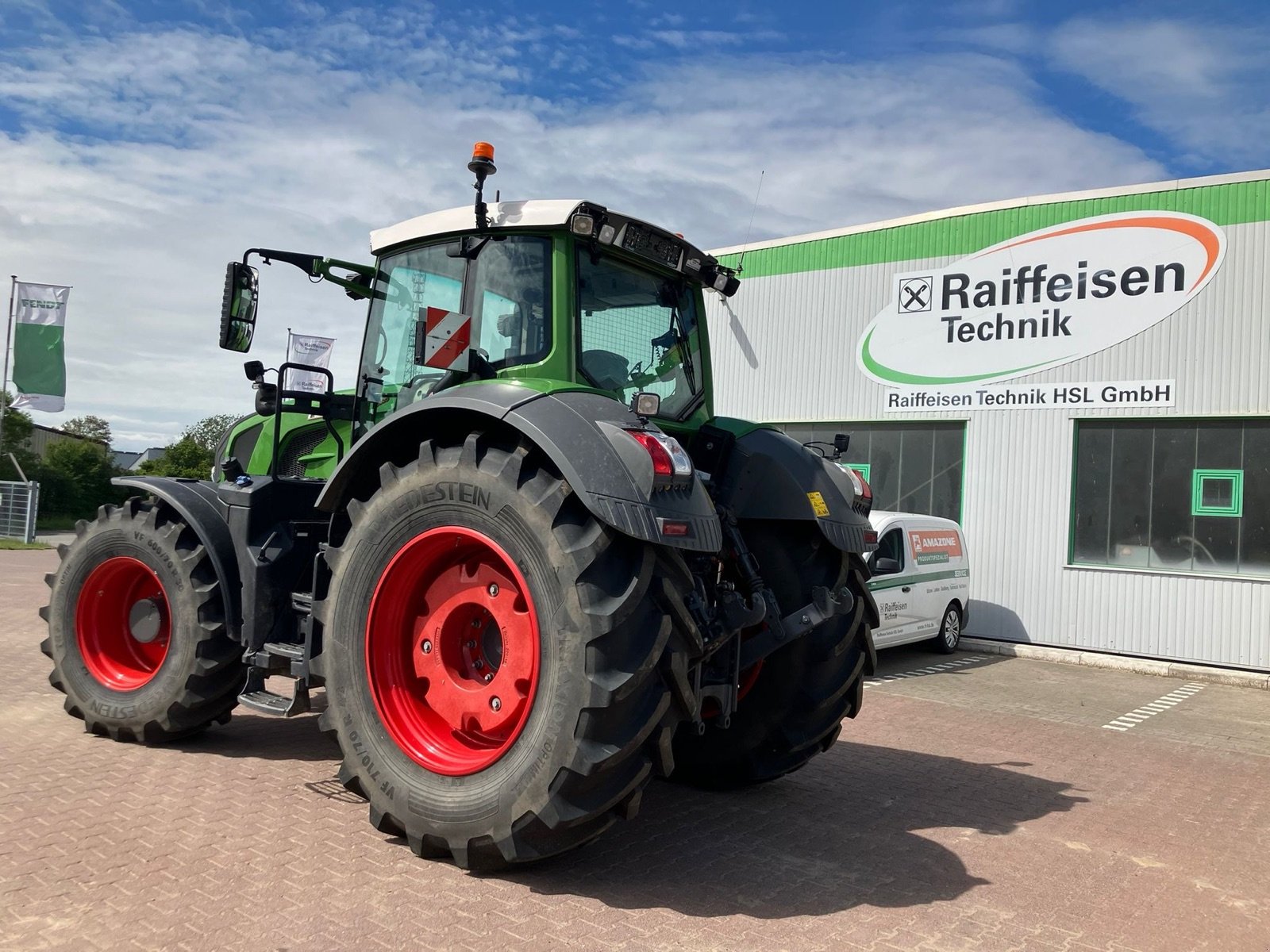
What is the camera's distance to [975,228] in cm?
1417

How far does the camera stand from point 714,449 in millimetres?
5148

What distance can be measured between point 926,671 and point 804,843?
23.5 feet

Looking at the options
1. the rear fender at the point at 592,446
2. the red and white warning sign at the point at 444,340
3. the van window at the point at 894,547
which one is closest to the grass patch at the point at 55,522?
the van window at the point at 894,547

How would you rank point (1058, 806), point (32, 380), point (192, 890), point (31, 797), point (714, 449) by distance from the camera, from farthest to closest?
point (32, 380) < point (1058, 806) < point (714, 449) < point (31, 797) < point (192, 890)

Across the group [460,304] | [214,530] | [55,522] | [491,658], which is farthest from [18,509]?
[491,658]

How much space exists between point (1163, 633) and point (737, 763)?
9.29 metres

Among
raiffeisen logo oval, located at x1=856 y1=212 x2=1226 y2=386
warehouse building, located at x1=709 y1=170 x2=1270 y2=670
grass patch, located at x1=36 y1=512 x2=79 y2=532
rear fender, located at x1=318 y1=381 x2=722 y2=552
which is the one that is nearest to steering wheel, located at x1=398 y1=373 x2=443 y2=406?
rear fender, located at x1=318 y1=381 x2=722 y2=552

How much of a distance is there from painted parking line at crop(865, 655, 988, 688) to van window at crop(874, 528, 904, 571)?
3.70 ft

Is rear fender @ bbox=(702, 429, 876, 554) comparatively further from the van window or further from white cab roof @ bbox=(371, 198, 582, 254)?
the van window

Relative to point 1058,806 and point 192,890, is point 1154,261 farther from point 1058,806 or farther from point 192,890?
point 192,890

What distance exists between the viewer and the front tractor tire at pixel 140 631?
Answer: 5.43 meters

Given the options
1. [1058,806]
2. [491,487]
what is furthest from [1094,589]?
[491,487]

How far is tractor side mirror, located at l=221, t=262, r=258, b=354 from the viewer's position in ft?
17.0

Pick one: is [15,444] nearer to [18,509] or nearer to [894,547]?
[18,509]
